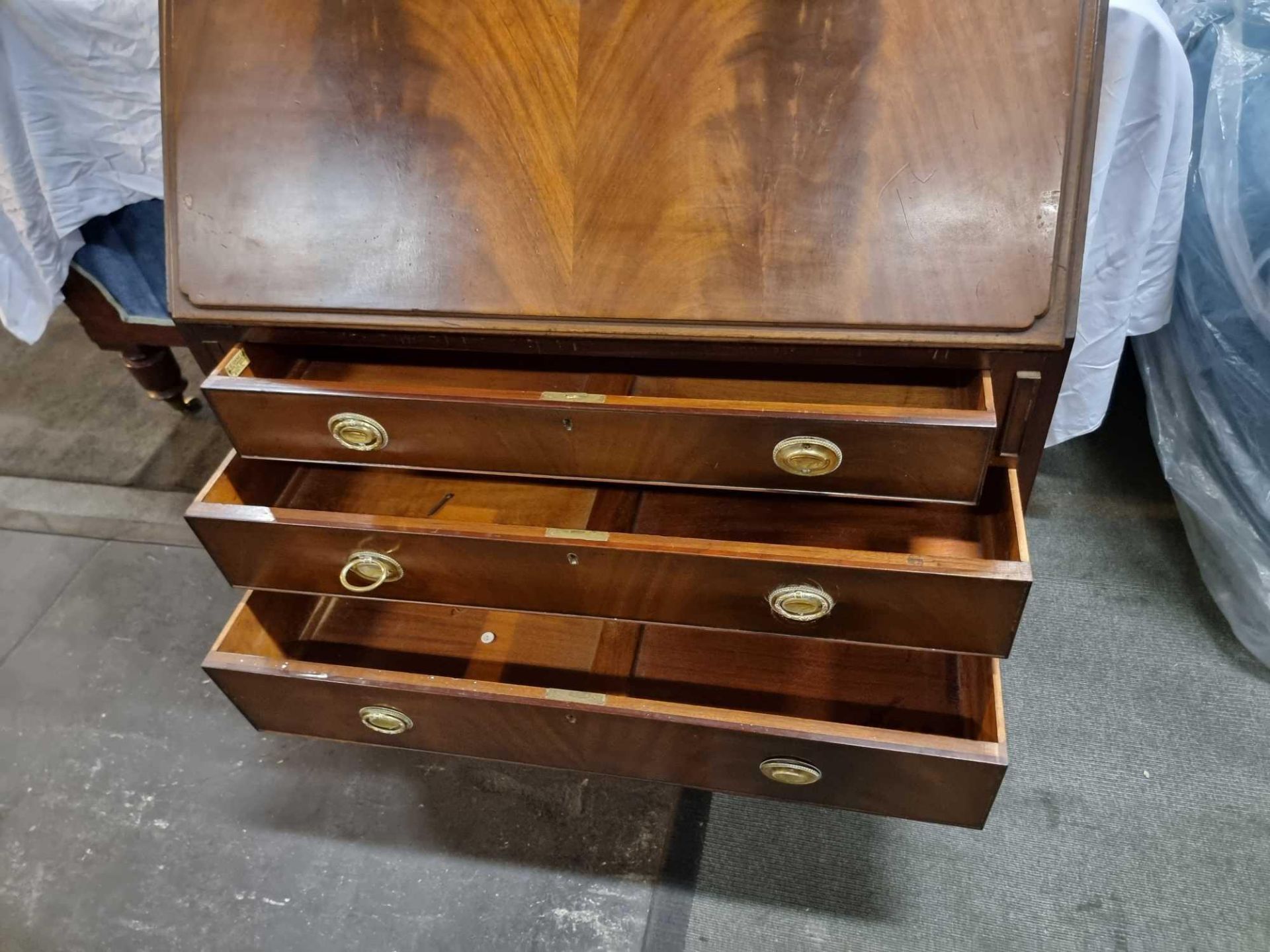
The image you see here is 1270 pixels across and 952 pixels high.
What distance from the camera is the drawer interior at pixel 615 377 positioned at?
79 centimetres

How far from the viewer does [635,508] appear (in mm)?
890

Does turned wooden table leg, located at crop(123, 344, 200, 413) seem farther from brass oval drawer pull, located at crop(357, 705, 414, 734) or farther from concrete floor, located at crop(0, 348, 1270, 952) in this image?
brass oval drawer pull, located at crop(357, 705, 414, 734)

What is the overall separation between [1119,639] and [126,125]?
4.93 ft

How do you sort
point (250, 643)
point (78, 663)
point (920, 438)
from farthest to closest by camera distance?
1. point (78, 663)
2. point (250, 643)
3. point (920, 438)

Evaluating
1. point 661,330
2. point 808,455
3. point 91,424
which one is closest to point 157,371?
point 91,424

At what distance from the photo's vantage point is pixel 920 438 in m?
0.66

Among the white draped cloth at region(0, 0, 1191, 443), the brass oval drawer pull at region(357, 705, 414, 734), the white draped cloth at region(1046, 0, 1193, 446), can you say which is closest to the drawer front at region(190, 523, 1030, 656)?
the brass oval drawer pull at region(357, 705, 414, 734)

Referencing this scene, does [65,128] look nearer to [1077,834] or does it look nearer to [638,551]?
[638,551]

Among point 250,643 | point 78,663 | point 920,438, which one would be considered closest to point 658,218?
point 920,438

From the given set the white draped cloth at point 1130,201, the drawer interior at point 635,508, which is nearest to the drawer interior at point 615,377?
the drawer interior at point 635,508

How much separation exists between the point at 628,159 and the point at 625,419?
229 millimetres

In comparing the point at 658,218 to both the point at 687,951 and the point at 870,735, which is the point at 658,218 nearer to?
the point at 870,735

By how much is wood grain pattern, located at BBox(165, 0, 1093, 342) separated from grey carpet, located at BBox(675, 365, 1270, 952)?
2.08 ft

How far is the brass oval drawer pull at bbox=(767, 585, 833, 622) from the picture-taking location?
71cm
